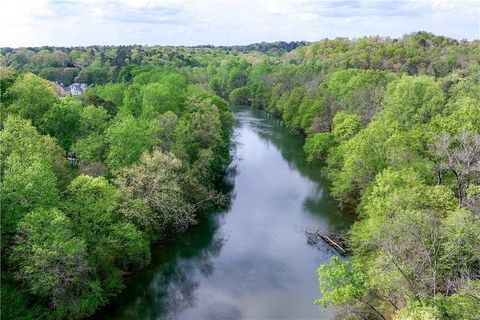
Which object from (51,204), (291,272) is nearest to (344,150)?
(291,272)

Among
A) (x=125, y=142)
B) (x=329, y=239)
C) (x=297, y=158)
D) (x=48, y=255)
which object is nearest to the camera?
(x=48, y=255)

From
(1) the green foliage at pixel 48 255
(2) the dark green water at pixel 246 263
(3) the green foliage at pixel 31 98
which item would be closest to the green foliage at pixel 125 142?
(3) the green foliage at pixel 31 98

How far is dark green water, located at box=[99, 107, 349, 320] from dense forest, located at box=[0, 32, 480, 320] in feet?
6.07

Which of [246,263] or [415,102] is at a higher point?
[415,102]

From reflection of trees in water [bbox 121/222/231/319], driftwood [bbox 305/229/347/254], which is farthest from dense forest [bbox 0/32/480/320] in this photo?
driftwood [bbox 305/229/347/254]

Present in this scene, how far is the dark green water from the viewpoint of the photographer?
2780 centimetres

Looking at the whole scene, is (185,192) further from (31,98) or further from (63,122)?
(31,98)

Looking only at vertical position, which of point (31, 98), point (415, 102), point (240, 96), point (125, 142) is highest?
point (31, 98)

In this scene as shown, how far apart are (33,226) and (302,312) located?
53.9ft

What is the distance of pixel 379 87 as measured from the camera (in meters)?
64.1

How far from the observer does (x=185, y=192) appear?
1554 inches

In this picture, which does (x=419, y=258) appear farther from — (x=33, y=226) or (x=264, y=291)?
(x=33, y=226)

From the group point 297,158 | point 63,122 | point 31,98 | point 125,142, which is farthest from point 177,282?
point 297,158

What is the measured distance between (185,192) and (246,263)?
9363 mm
